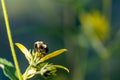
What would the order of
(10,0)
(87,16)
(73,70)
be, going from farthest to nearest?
(10,0)
(87,16)
(73,70)

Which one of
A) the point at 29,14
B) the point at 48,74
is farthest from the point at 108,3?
the point at 29,14

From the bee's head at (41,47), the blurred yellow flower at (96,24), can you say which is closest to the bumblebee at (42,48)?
the bee's head at (41,47)

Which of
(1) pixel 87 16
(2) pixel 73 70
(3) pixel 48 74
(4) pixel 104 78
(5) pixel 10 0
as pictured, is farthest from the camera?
(5) pixel 10 0

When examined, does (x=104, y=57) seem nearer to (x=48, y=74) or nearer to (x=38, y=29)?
(x=38, y=29)

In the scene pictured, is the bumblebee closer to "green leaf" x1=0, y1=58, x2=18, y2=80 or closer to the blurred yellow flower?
"green leaf" x1=0, y1=58, x2=18, y2=80

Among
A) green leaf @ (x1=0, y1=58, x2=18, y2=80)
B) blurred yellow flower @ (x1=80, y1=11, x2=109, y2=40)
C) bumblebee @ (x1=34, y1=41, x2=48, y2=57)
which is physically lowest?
blurred yellow flower @ (x1=80, y1=11, x2=109, y2=40)

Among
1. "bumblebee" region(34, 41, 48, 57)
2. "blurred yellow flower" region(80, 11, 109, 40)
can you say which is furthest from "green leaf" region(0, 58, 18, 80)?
"blurred yellow flower" region(80, 11, 109, 40)

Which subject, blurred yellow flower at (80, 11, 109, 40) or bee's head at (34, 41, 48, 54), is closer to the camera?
bee's head at (34, 41, 48, 54)

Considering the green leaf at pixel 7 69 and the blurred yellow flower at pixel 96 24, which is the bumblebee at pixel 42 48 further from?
the blurred yellow flower at pixel 96 24

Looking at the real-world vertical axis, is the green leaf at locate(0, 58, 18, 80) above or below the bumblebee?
below
